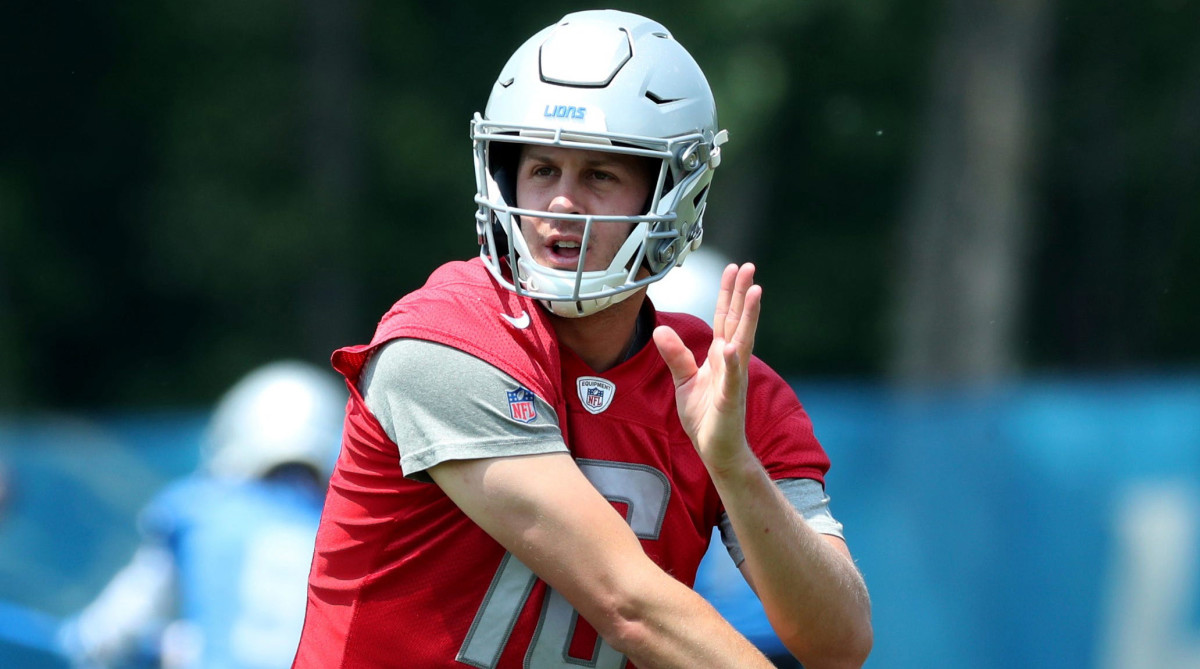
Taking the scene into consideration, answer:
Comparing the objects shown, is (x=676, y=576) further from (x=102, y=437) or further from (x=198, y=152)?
(x=198, y=152)

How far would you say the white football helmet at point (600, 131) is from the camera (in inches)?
114

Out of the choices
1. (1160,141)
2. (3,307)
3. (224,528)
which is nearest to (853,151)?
(1160,141)

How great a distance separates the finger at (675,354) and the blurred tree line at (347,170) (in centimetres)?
1140

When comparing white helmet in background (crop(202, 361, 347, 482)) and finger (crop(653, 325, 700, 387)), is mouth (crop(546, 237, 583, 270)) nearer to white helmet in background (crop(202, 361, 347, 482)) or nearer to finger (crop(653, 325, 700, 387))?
finger (crop(653, 325, 700, 387))

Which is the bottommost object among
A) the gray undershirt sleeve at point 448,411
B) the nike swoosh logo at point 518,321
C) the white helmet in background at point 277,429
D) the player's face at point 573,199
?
the white helmet in background at point 277,429

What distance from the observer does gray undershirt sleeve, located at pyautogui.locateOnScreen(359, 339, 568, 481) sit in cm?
262

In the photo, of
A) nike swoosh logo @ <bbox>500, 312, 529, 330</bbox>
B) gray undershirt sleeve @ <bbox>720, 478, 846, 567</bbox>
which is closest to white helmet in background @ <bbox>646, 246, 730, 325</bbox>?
gray undershirt sleeve @ <bbox>720, 478, 846, 567</bbox>

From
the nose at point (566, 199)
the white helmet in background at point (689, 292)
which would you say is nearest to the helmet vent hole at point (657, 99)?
the nose at point (566, 199)

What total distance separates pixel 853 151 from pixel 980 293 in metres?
4.43

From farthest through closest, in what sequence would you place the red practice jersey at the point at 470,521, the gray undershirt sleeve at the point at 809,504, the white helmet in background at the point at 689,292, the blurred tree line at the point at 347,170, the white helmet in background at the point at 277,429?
the blurred tree line at the point at 347,170
the white helmet in background at the point at 277,429
the white helmet in background at the point at 689,292
the gray undershirt sleeve at the point at 809,504
the red practice jersey at the point at 470,521

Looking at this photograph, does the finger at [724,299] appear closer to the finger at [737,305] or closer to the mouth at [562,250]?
the finger at [737,305]

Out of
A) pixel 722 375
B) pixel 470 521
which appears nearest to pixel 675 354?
pixel 722 375

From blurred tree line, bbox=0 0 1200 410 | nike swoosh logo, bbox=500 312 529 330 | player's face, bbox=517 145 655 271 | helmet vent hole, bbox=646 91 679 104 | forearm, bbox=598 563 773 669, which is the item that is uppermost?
helmet vent hole, bbox=646 91 679 104

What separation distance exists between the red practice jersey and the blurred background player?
269 centimetres
